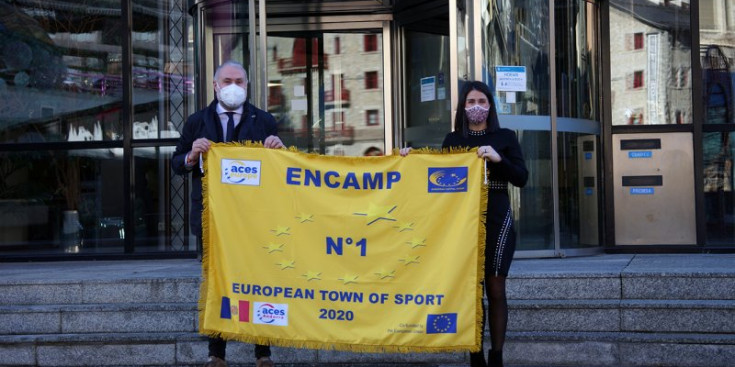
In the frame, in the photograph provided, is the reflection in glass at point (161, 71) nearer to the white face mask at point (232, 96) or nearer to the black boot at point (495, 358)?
the white face mask at point (232, 96)

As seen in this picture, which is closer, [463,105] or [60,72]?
[463,105]

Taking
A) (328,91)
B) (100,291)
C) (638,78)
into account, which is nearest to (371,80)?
(328,91)

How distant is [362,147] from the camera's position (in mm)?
11328

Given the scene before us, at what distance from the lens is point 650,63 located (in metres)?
10.7

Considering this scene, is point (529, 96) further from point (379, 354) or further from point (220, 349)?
point (220, 349)

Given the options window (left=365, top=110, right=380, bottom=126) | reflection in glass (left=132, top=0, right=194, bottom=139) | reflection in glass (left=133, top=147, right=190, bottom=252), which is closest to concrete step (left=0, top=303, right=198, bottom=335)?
reflection in glass (left=133, top=147, right=190, bottom=252)

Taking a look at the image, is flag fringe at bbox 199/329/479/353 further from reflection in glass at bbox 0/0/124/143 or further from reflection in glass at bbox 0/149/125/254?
reflection in glass at bbox 0/0/124/143

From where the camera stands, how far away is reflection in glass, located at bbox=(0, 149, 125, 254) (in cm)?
1137

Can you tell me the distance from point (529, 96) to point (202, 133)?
425 centimetres

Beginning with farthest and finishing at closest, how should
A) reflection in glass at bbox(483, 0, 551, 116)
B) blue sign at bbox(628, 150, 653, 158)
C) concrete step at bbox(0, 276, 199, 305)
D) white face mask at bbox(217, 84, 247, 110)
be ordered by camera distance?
blue sign at bbox(628, 150, 653, 158) → reflection in glass at bbox(483, 0, 551, 116) → concrete step at bbox(0, 276, 199, 305) → white face mask at bbox(217, 84, 247, 110)

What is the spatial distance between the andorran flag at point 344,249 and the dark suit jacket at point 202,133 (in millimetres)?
158

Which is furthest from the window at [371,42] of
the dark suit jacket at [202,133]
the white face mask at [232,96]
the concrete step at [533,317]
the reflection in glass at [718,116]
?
the white face mask at [232,96]

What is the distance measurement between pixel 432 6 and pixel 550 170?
86.7 inches

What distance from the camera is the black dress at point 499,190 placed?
6188mm
